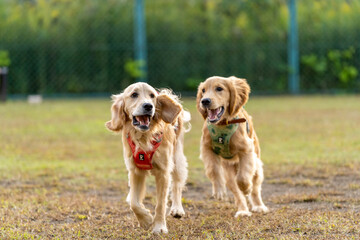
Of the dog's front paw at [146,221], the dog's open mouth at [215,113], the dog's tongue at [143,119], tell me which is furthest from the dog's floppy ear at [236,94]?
the dog's front paw at [146,221]

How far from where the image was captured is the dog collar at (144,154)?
4.90 m

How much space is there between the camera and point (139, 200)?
5055 millimetres

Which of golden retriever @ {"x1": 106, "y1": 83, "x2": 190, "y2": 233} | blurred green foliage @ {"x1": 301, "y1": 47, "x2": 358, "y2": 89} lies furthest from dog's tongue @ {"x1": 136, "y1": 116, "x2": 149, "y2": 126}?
blurred green foliage @ {"x1": 301, "y1": 47, "x2": 358, "y2": 89}

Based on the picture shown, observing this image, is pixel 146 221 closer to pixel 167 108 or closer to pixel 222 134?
pixel 167 108

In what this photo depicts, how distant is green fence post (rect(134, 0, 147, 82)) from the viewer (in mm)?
19172

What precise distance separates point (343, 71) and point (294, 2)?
2684mm

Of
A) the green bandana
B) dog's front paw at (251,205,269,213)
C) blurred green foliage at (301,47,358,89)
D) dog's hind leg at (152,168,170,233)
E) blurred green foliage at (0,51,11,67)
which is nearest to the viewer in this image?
dog's hind leg at (152,168,170,233)

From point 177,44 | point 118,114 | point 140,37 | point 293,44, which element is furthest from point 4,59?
point 118,114

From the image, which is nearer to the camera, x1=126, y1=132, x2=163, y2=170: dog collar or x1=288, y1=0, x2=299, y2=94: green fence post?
x1=126, y1=132, x2=163, y2=170: dog collar

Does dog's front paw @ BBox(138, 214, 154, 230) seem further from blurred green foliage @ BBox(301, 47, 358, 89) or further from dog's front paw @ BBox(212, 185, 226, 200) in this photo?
blurred green foliage @ BBox(301, 47, 358, 89)

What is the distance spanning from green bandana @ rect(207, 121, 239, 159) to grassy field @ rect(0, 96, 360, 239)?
59cm

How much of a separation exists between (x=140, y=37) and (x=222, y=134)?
46.2ft

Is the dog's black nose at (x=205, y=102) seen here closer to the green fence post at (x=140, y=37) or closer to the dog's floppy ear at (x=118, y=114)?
the dog's floppy ear at (x=118, y=114)

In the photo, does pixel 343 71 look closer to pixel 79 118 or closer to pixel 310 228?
pixel 79 118
